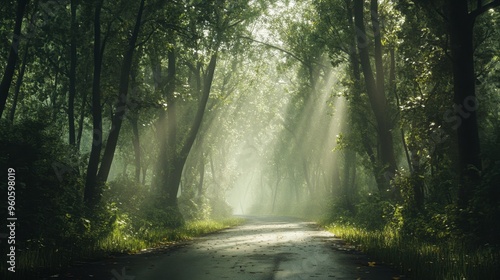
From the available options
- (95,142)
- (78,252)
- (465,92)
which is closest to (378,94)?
(465,92)

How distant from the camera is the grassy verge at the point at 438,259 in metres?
6.97

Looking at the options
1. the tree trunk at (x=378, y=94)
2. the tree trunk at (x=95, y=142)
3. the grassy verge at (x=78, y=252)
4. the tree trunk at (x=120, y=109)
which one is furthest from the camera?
the tree trunk at (x=378, y=94)

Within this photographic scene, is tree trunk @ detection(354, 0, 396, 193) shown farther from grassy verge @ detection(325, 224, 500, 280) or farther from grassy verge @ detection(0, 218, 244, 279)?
grassy verge @ detection(0, 218, 244, 279)

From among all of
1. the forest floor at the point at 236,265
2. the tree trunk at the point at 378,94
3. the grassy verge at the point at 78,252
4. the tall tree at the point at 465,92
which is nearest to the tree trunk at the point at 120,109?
the grassy verge at the point at 78,252

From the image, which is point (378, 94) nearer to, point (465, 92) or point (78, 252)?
point (465, 92)

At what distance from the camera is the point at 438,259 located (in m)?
8.43

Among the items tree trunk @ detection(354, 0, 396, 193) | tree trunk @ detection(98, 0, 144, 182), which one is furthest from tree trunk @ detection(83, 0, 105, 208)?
tree trunk @ detection(354, 0, 396, 193)

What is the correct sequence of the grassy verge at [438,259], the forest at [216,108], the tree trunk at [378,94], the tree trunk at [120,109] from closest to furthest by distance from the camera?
1. the grassy verge at [438,259]
2. the forest at [216,108]
3. the tree trunk at [120,109]
4. the tree trunk at [378,94]

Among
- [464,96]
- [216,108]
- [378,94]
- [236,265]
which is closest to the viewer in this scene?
[236,265]

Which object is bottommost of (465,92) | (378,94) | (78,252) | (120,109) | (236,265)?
(236,265)

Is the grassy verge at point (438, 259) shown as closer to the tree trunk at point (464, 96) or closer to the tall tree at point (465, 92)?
the tree trunk at point (464, 96)

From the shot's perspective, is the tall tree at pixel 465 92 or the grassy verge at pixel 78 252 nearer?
the grassy verge at pixel 78 252

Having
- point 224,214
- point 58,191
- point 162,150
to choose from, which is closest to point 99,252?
point 58,191

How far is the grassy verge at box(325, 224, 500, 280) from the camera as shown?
697cm
